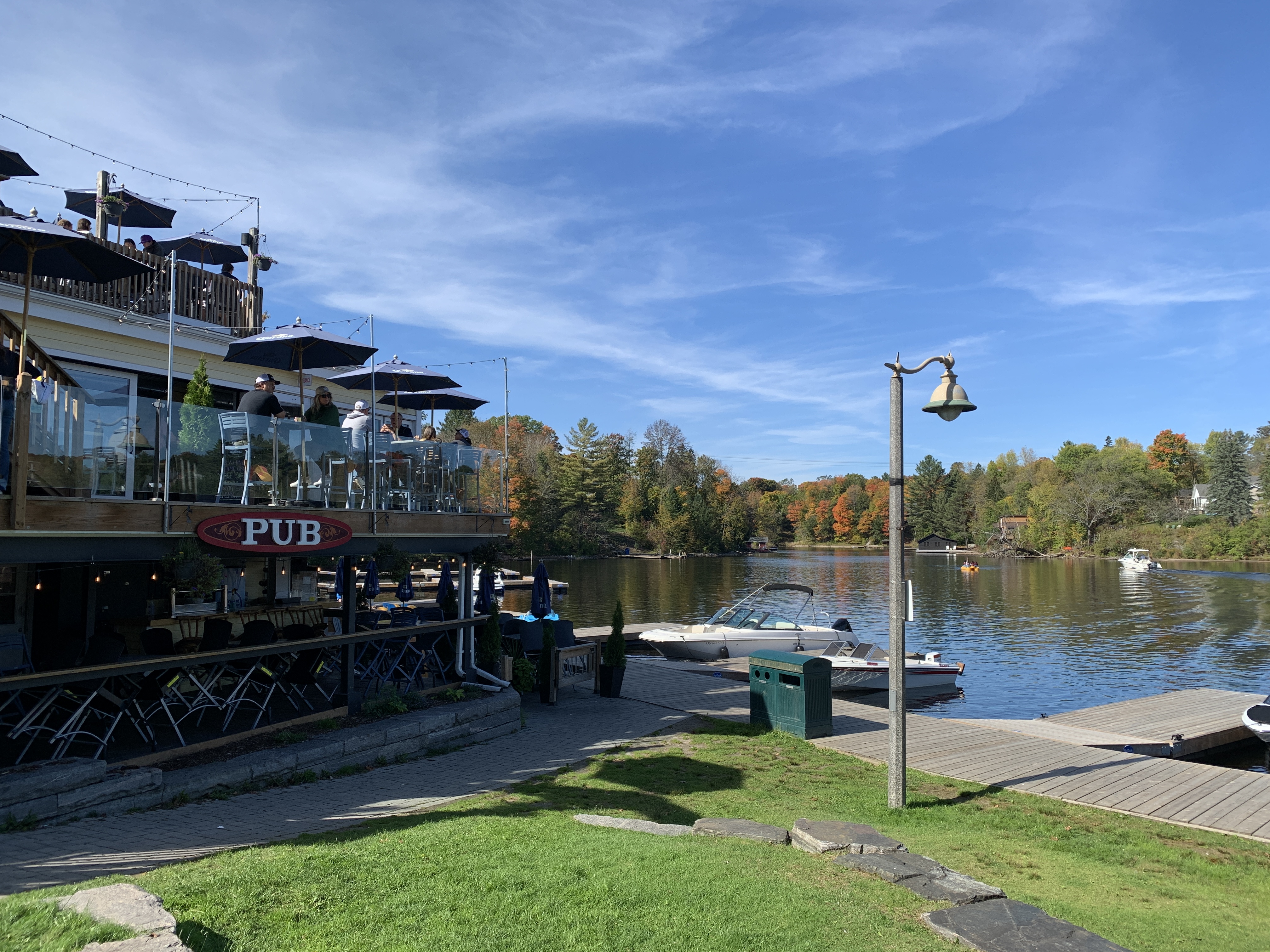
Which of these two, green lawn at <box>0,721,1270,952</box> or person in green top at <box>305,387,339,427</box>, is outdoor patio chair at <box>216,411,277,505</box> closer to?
person in green top at <box>305,387,339,427</box>

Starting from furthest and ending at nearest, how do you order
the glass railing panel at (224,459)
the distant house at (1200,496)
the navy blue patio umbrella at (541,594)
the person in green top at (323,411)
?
the distant house at (1200,496)
the navy blue patio umbrella at (541,594)
the person in green top at (323,411)
the glass railing panel at (224,459)

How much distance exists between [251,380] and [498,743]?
8719mm

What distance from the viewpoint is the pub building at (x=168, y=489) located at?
25.6 feet

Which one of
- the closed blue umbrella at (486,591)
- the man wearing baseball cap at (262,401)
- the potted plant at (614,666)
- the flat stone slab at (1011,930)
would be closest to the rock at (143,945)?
the flat stone slab at (1011,930)

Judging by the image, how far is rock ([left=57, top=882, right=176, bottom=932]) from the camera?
3.73 meters

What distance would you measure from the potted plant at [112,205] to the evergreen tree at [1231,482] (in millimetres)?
102060

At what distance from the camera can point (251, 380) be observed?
15.4 m

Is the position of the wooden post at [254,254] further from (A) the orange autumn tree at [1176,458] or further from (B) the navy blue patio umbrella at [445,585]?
(A) the orange autumn tree at [1176,458]

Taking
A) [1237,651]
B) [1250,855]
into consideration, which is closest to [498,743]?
[1250,855]

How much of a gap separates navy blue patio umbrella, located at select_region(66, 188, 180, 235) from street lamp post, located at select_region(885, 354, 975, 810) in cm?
1689

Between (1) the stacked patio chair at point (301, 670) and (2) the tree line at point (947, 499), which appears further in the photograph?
(2) the tree line at point (947, 499)

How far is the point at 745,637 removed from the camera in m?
22.3

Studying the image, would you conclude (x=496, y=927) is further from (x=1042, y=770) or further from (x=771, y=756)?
(x=1042, y=770)

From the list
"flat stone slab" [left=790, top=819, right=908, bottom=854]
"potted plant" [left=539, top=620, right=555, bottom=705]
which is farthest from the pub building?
"flat stone slab" [left=790, top=819, right=908, bottom=854]
